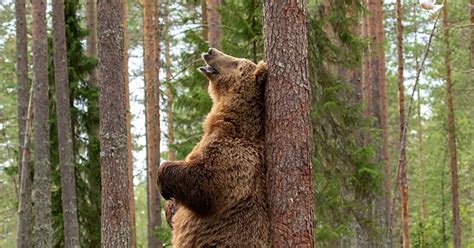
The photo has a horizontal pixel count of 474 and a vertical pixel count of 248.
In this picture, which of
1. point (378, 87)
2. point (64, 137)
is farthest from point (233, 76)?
point (378, 87)

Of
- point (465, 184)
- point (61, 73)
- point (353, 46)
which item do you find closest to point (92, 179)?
point (61, 73)

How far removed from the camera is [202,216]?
5.00 m

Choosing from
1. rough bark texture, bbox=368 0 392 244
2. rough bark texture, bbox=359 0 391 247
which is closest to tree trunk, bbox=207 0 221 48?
rough bark texture, bbox=359 0 391 247

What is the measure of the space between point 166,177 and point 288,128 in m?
0.99

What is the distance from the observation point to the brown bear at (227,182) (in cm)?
481

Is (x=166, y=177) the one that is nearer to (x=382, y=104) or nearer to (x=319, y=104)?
(x=319, y=104)

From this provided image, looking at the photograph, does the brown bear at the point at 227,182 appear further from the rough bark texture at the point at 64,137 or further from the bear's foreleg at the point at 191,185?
the rough bark texture at the point at 64,137

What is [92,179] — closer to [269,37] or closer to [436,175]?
[269,37]

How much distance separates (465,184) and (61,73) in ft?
79.1

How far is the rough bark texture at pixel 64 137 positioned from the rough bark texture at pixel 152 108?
3977mm

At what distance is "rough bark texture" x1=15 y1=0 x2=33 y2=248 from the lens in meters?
15.8

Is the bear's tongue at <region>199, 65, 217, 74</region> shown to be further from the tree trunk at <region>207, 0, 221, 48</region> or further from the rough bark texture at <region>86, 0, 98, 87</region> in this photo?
the rough bark texture at <region>86, 0, 98, 87</region>

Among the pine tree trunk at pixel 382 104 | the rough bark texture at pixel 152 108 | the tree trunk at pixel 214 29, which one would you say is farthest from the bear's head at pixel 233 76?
the pine tree trunk at pixel 382 104

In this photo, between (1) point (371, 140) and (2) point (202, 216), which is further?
(1) point (371, 140)
